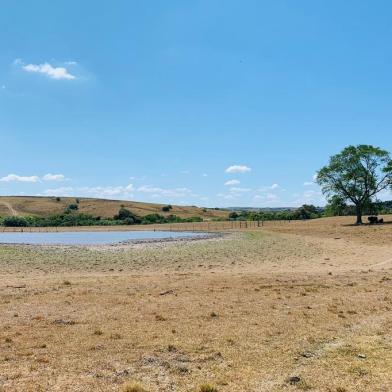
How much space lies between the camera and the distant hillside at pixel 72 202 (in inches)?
6222

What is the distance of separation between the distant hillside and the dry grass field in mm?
133693

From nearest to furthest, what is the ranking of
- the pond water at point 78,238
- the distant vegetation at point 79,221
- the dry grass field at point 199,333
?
the dry grass field at point 199,333, the pond water at point 78,238, the distant vegetation at point 79,221

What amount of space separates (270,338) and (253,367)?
6.93 ft

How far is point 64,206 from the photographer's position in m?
173

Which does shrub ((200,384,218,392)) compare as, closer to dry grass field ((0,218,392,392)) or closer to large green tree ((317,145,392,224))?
dry grass field ((0,218,392,392))

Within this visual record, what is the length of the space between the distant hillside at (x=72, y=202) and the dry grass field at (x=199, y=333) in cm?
13369

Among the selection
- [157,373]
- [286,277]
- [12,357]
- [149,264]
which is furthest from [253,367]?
[149,264]

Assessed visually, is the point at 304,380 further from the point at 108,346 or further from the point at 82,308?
the point at 82,308

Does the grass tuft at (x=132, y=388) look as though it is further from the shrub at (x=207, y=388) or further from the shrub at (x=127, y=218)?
the shrub at (x=127, y=218)

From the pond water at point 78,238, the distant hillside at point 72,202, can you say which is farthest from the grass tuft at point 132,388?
the distant hillside at point 72,202

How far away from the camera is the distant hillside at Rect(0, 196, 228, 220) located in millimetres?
158050

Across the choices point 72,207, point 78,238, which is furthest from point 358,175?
point 72,207

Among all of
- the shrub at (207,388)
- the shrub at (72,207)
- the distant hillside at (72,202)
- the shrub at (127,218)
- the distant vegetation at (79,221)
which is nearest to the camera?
the shrub at (207,388)

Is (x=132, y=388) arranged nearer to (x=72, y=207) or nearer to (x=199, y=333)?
(x=199, y=333)
